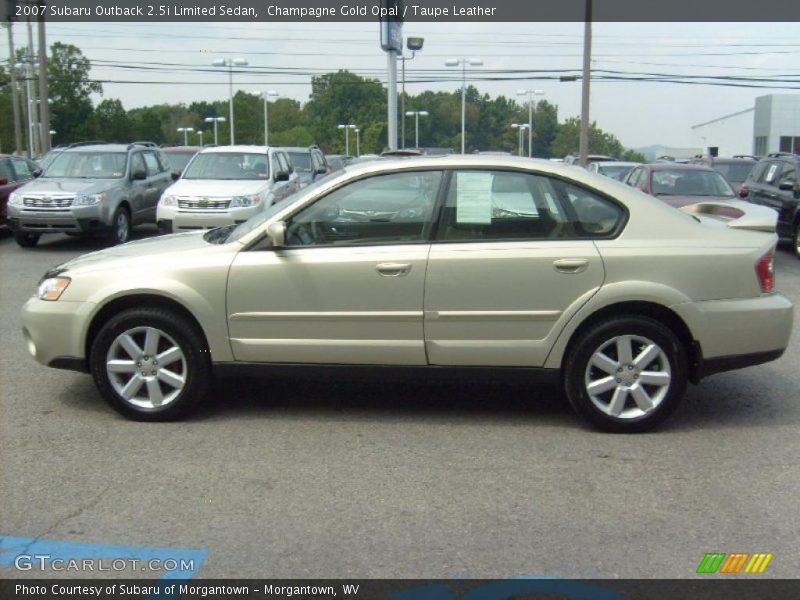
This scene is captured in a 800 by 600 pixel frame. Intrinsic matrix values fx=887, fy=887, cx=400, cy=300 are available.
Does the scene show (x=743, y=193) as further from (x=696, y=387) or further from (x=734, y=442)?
(x=734, y=442)

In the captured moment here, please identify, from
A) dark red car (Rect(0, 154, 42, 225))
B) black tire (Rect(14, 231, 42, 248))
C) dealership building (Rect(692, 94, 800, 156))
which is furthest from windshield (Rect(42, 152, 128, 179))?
dealership building (Rect(692, 94, 800, 156))

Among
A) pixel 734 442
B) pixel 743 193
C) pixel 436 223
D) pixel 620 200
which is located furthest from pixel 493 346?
pixel 743 193

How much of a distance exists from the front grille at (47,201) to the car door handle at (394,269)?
10.8 metres

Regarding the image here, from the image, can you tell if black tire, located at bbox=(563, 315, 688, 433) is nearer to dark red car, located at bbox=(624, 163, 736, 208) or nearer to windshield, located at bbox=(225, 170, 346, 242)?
windshield, located at bbox=(225, 170, 346, 242)

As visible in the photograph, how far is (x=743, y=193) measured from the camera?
15.6 meters

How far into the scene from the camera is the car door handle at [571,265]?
5336mm

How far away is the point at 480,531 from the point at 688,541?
0.92 m

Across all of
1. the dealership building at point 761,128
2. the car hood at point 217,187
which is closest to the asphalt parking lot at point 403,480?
the car hood at point 217,187

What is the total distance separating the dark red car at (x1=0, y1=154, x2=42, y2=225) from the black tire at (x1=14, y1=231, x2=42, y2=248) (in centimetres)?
116

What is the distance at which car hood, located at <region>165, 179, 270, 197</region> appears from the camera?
14578 millimetres

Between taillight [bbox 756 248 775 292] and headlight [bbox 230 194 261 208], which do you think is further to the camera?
headlight [bbox 230 194 261 208]

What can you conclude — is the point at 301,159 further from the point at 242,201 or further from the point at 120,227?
the point at 242,201

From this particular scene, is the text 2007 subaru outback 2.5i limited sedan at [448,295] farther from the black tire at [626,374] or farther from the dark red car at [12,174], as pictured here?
the dark red car at [12,174]

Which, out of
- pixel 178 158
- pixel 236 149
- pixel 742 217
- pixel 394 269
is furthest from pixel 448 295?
pixel 178 158
